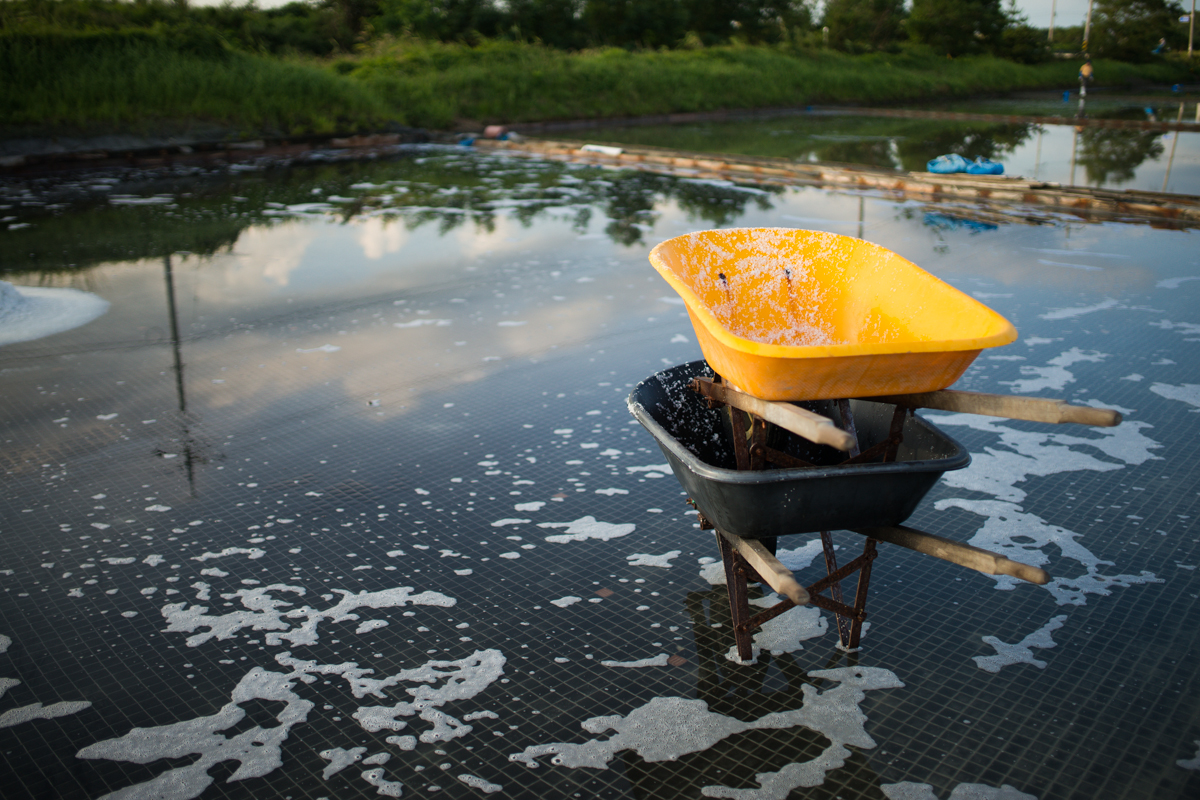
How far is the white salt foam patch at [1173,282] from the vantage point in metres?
5.86

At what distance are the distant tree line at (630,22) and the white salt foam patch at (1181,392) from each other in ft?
59.1

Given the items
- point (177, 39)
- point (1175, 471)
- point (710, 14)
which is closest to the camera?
point (1175, 471)

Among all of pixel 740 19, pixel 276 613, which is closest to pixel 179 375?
pixel 276 613

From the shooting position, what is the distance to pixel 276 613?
2.53 meters

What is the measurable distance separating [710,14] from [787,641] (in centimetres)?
3738

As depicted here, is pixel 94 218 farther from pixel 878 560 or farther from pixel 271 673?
pixel 878 560

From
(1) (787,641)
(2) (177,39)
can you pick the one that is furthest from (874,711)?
(2) (177,39)

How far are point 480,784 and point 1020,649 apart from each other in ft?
4.84

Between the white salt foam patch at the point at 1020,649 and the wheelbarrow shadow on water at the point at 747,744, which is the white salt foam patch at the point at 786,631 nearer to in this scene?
the wheelbarrow shadow on water at the point at 747,744

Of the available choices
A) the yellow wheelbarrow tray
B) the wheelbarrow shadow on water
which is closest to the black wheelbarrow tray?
the yellow wheelbarrow tray

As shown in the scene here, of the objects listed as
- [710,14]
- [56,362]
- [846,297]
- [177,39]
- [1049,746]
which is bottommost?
[1049,746]

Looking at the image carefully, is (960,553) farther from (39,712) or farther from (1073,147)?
(1073,147)

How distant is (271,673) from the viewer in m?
2.27

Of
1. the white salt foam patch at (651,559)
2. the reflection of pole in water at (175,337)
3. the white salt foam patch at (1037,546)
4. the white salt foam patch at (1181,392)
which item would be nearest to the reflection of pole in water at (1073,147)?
the white salt foam patch at (1181,392)
